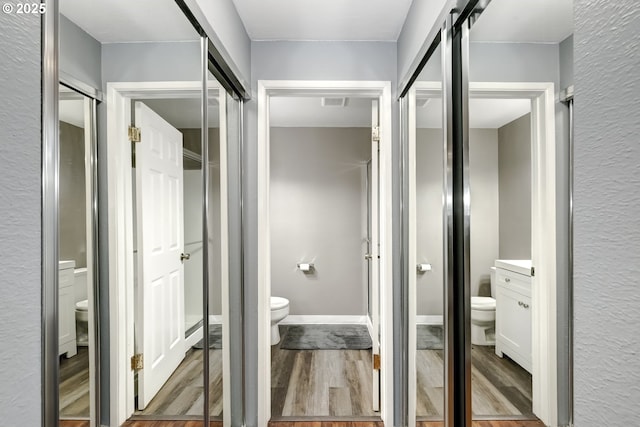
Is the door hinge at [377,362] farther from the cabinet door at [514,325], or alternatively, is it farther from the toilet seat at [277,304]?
the cabinet door at [514,325]

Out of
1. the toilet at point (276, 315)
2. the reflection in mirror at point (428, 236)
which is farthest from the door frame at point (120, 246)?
the toilet at point (276, 315)

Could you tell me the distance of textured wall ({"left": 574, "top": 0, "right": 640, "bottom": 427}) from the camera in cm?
59

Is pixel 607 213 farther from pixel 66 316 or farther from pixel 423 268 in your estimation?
pixel 423 268

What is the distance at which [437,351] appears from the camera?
5.46ft

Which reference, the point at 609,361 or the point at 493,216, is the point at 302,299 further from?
the point at 609,361

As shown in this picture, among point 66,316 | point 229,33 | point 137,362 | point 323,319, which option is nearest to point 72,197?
point 66,316

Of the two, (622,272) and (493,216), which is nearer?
(622,272)

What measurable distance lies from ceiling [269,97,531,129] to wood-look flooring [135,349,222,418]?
1.36 m

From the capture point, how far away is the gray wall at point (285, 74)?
2.50m

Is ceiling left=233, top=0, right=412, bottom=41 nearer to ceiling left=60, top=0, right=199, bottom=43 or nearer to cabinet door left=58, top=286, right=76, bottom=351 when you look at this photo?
ceiling left=60, top=0, right=199, bottom=43

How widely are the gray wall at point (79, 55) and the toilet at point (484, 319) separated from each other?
3.79ft

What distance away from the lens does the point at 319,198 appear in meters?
4.87

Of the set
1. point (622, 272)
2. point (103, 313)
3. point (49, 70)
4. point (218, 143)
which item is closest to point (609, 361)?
point (622, 272)

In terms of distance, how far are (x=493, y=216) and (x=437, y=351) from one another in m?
0.77
